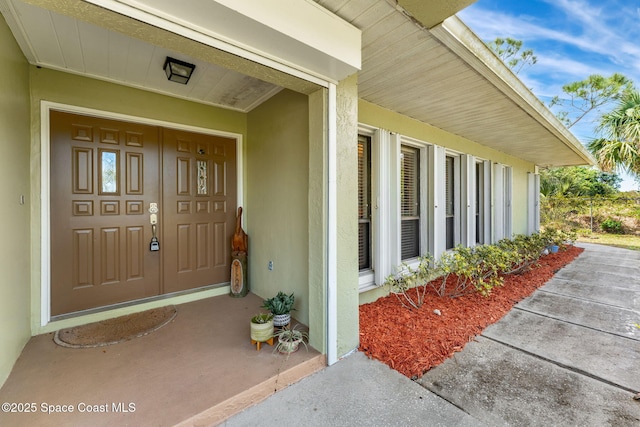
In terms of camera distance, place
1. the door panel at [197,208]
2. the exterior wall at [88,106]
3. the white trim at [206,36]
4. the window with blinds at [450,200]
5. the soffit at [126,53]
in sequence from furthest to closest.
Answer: the window with blinds at [450,200]
the door panel at [197,208]
the exterior wall at [88,106]
the soffit at [126,53]
the white trim at [206,36]

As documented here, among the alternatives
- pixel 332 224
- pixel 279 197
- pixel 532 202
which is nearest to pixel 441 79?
pixel 332 224

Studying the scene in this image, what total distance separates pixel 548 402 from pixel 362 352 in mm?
1241

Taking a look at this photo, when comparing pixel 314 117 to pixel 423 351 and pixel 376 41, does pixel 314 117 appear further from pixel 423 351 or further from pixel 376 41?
pixel 423 351

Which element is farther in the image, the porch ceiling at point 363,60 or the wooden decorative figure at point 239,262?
the wooden decorative figure at point 239,262

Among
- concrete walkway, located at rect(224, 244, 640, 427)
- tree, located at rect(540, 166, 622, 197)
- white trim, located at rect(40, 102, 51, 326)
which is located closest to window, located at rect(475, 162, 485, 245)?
concrete walkway, located at rect(224, 244, 640, 427)

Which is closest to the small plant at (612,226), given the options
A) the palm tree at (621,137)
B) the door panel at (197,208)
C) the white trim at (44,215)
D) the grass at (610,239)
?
the grass at (610,239)

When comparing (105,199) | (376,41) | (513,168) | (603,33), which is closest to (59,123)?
Answer: (105,199)

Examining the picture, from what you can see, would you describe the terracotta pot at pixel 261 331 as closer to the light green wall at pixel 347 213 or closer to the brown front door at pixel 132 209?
the light green wall at pixel 347 213

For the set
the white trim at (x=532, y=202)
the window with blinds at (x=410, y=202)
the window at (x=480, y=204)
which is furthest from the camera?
the white trim at (x=532, y=202)

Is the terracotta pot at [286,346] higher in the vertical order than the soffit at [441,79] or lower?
lower

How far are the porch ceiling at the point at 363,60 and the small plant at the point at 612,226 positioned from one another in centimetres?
1098

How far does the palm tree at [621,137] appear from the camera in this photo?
6.88m

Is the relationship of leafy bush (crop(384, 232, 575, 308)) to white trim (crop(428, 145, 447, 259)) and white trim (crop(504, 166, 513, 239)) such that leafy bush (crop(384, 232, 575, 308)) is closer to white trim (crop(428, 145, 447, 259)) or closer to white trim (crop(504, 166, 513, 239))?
white trim (crop(428, 145, 447, 259))

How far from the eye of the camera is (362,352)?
7.48 feet
